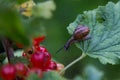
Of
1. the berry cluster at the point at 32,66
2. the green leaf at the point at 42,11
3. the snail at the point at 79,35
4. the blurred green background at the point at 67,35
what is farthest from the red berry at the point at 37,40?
the blurred green background at the point at 67,35

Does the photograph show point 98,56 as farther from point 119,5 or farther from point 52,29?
point 52,29

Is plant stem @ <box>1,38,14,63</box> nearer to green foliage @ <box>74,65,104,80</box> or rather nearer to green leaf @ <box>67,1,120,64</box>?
green foliage @ <box>74,65,104,80</box>

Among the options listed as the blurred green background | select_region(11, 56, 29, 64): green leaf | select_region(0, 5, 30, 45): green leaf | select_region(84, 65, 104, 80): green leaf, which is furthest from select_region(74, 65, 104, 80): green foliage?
the blurred green background


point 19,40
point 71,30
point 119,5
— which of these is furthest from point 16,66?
point 119,5

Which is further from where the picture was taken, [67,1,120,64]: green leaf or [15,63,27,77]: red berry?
[67,1,120,64]: green leaf

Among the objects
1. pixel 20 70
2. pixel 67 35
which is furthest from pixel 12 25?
pixel 67 35

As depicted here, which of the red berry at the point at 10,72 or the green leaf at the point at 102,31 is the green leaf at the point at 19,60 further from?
the green leaf at the point at 102,31
